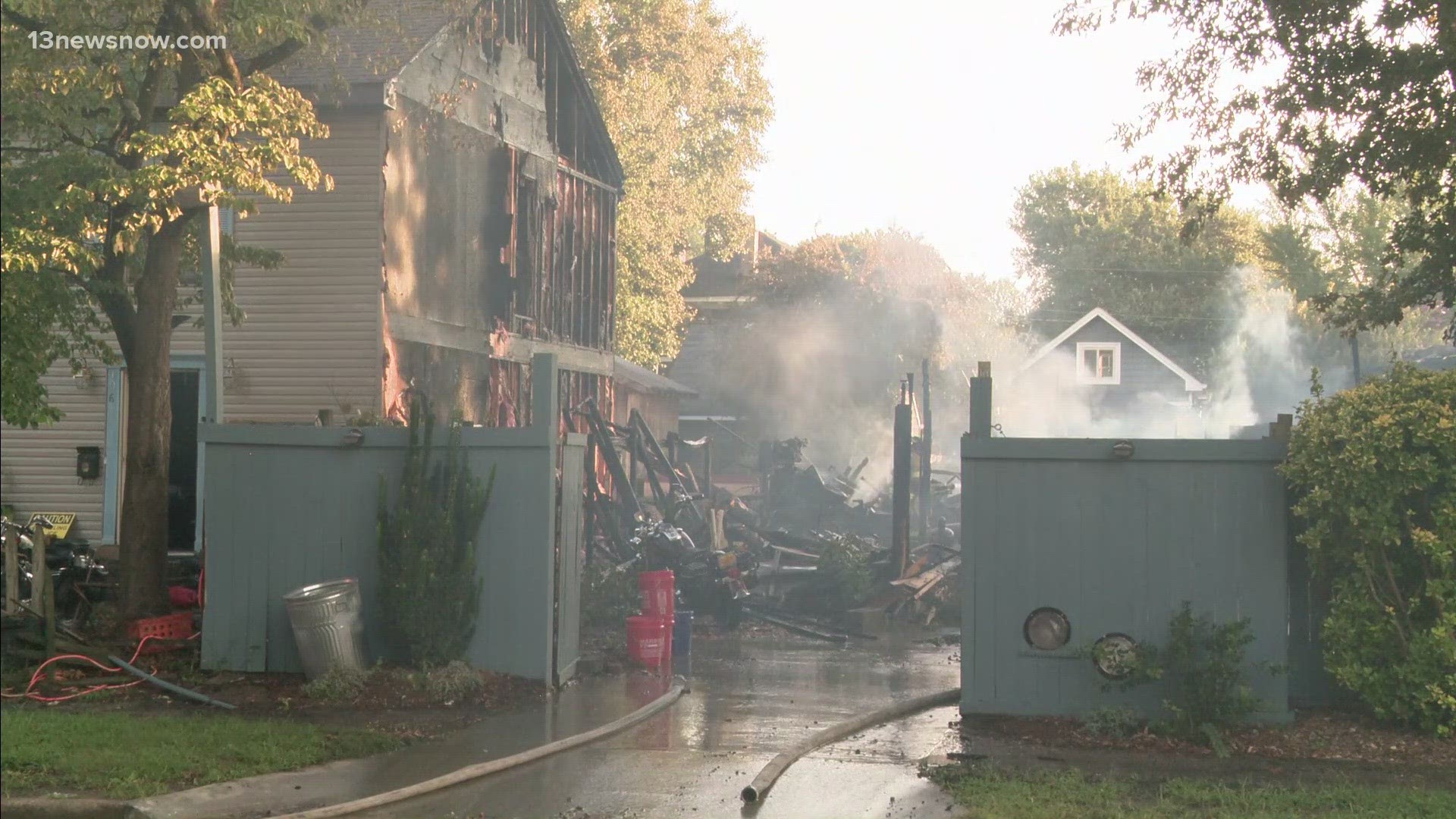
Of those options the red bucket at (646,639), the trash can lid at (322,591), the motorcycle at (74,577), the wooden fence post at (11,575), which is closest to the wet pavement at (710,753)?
the red bucket at (646,639)

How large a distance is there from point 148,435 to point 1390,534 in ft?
34.7

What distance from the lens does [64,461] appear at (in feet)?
61.4

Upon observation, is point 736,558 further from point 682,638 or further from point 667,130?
point 667,130

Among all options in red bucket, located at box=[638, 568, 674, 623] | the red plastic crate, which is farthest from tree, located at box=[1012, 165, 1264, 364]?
the red plastic crate

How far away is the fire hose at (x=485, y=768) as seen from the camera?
7.46 metres

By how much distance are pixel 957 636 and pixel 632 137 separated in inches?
901

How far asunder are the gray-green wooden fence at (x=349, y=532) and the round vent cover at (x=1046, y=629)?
396 cm

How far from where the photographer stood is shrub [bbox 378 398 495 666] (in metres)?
11.4

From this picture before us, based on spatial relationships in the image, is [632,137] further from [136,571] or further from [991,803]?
[991,803]

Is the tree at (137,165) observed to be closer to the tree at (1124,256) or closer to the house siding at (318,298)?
the house siding at (318,298)

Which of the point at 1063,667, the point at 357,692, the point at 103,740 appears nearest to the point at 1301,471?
the point at 1063,667

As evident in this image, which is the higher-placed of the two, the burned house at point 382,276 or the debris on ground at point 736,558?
the burned house at point 382,276

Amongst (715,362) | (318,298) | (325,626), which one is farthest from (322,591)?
(715,362)

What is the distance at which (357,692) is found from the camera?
35.8 feet
